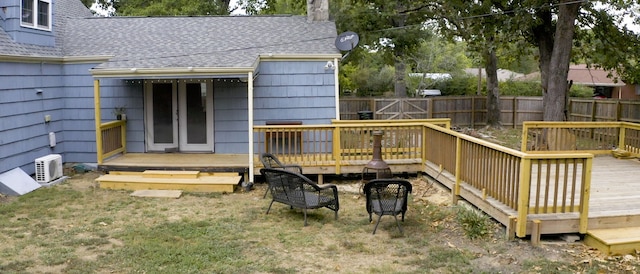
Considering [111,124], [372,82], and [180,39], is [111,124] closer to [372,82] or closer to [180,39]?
[180,39]

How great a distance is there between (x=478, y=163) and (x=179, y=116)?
6.56m

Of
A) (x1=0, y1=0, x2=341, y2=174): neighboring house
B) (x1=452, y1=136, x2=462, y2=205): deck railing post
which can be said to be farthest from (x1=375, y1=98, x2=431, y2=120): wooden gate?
(x1=452, y1=136, x2=462, y2=205): deck railing post

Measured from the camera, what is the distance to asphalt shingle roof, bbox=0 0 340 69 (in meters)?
9.81

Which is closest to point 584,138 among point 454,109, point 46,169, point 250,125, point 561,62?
point 561,62

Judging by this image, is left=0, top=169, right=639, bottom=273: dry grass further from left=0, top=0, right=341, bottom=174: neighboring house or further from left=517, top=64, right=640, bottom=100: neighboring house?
left=517, top=64, right=640, bottom=100: neighboring house

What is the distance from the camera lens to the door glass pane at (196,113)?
10.9 metres

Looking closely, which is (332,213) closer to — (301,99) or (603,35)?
(301,99)

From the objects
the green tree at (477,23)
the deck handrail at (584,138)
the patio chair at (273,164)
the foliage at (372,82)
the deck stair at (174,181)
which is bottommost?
the deck stair at (174,181)

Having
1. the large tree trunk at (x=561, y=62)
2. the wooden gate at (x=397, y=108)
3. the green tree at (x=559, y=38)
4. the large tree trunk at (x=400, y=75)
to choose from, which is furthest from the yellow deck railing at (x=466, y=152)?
the large tree trunk at (x=400, y=75)

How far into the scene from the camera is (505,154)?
600cm

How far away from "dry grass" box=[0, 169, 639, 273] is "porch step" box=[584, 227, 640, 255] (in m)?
0.25

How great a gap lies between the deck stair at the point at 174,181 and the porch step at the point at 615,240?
217 inches

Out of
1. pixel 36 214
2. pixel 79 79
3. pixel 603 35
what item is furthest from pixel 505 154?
pixel 603 35

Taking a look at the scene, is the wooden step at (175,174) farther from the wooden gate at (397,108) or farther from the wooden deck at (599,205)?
the wooden gate at (397,108)
